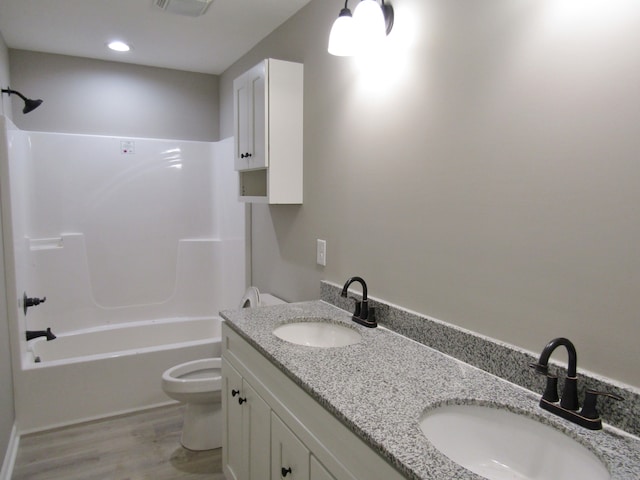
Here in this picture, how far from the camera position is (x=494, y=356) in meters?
1.29

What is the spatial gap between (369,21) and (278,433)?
4.88 ft

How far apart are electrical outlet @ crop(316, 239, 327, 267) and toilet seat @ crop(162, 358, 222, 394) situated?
2.66 feet

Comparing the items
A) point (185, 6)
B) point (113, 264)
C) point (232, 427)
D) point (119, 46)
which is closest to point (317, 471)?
point (232, 427)

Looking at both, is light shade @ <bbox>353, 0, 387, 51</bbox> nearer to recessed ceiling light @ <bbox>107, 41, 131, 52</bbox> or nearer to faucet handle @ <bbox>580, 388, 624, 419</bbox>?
faucet handle @ <bbox>580, 388, 624, 419</bbox>

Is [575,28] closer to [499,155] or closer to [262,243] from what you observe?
[499,155]

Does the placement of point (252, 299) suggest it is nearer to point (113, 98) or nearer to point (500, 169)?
point (500, 169)

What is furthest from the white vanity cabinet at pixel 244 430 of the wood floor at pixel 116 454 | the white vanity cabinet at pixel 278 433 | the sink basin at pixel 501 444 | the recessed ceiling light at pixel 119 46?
the recessed ceiling light at pixel 119 46

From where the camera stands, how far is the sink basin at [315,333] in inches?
71.6

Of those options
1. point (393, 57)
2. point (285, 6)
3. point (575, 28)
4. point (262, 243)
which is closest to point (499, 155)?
point (575, 28)

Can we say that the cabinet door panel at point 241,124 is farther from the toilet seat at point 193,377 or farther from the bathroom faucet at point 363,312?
the toilet seat at point 193,377

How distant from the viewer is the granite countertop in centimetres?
87

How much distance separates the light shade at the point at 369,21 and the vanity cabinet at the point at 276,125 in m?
0.77

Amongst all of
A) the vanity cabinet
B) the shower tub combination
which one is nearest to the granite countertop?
the vanity cabinet

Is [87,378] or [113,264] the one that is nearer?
[87,378]
